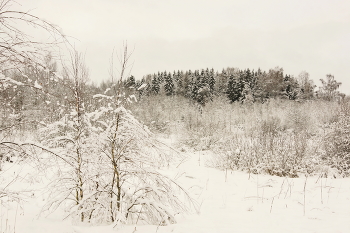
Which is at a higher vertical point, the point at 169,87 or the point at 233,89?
the point at 169,87

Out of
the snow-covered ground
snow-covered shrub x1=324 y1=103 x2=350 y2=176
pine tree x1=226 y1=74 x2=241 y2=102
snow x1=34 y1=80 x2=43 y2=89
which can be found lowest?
the snow-covered ground

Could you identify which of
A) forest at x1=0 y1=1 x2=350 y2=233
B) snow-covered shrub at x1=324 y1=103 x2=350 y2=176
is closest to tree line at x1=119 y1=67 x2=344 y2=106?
forest at x1=0 y1=1 x2=350 y2=233

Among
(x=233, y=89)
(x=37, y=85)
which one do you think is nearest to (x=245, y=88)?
(x=233, y=89)

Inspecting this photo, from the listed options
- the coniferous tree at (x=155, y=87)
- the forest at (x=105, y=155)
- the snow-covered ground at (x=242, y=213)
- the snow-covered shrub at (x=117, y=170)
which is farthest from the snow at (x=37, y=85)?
the coniferous tree at (x=155, y=87)

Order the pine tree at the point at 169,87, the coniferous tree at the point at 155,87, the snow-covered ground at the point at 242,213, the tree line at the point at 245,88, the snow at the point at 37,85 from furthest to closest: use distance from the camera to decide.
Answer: the pine tree at the point at 169,87 < the coniferous tree at the point at 155,87 < the tree line at the point at 245,88 < the snow-covered ground at the point at 242,213 < the snow at the point at 37,85

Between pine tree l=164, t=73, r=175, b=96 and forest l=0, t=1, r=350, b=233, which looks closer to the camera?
forest l=0, t=1, r=350, b=233

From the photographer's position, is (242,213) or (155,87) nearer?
(242,213)

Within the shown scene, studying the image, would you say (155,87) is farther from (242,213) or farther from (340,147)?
(242,213)

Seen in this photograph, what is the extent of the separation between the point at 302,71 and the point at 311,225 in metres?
61.9

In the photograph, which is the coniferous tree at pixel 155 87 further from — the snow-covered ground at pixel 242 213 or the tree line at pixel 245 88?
the snow-covered ground at pixel 242 213

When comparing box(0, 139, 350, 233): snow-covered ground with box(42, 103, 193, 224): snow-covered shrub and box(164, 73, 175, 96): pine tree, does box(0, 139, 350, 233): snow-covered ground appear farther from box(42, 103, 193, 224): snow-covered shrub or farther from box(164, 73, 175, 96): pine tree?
box(164, 73, 175, 96): pine tree

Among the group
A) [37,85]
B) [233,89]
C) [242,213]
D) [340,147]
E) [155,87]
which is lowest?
[242,213]

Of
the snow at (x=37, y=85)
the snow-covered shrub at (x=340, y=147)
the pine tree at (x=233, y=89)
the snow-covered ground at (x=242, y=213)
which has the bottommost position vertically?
the snow-covered ground at (x=242, y=213)

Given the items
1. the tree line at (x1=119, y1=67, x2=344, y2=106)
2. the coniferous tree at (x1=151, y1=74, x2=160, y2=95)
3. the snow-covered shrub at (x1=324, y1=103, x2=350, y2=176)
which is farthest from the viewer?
the coniferous tree at (x1=151, y1=74, x2=160, y2=95)
